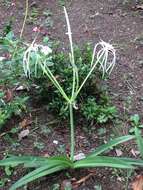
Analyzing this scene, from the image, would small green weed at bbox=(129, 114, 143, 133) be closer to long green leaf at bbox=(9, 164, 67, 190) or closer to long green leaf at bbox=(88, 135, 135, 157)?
long green leaf at bbox=(88, 135, 135, 157)

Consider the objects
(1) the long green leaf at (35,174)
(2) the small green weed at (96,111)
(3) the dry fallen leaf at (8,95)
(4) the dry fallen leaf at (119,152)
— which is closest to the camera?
(1) the long green leaf at (35,174)

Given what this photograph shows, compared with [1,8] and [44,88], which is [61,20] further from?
[44,88]

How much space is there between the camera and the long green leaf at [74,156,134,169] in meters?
2.46

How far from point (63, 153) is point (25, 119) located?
40cm

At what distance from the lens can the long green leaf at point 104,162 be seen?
96.9 inches

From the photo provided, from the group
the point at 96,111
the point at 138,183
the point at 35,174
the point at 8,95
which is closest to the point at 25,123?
the point at 8,95

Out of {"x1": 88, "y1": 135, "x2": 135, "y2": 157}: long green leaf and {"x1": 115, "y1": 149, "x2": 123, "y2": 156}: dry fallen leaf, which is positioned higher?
{"x1": 88, "y1": 135, "x2": 135, "y2": 157}: long green leaf

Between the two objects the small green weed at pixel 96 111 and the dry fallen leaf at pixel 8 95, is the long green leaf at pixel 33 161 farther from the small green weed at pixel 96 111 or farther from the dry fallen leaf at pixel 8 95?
the dry fallen leaf at pixel 8 95

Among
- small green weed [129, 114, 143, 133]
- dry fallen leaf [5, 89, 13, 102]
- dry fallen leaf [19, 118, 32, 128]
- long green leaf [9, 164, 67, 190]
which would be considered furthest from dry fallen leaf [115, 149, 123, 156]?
dry fallen leaf [5, 89, 13, 102]

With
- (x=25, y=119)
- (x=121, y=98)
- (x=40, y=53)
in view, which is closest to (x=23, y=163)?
(x=25, y=119)

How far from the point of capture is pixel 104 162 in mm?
2490

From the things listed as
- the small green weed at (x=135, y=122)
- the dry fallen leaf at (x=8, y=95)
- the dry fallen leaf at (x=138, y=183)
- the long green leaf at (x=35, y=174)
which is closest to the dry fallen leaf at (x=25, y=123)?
the dry fallen leaf at (x=8, y=95)

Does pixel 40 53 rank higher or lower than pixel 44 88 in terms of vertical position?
higher

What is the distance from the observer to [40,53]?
2809mm
